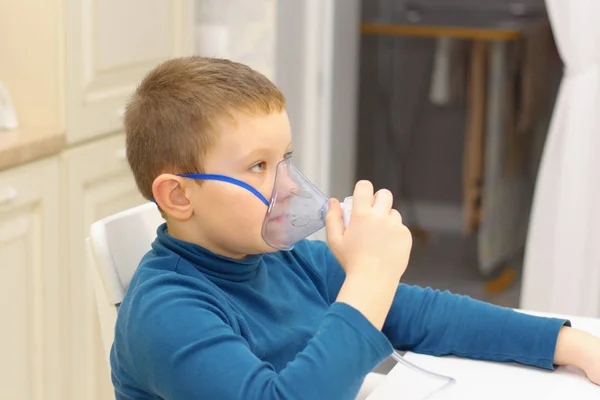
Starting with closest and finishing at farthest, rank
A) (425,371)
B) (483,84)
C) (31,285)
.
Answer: (425,371) < (31,285) < (483,84)

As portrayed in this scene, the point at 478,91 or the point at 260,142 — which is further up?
the point at 260,142

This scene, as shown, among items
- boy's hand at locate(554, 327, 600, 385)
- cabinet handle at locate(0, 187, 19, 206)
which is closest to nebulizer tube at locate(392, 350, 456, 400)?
boy's hand at locate(554, 327, 600, 385)

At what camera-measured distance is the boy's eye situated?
47.5 inches

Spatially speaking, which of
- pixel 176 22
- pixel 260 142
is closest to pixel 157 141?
pixel 260 142

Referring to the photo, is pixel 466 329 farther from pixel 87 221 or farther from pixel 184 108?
pixel 87 221

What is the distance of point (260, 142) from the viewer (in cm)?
119

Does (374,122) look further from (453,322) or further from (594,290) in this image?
(453,322)

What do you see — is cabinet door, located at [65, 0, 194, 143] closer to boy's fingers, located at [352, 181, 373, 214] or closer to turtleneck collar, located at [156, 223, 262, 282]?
turtleneck collar, located at [156, 223, 262, 282]

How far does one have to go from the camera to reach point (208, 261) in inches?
47.6

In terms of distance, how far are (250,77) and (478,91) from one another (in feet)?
10.00

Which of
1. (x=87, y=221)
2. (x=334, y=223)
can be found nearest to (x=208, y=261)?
(x=334, y=223)

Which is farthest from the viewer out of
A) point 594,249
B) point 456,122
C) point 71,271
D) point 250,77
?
point 456,122

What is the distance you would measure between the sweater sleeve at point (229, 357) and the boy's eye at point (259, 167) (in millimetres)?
197

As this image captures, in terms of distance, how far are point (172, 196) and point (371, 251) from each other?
0.27 m
